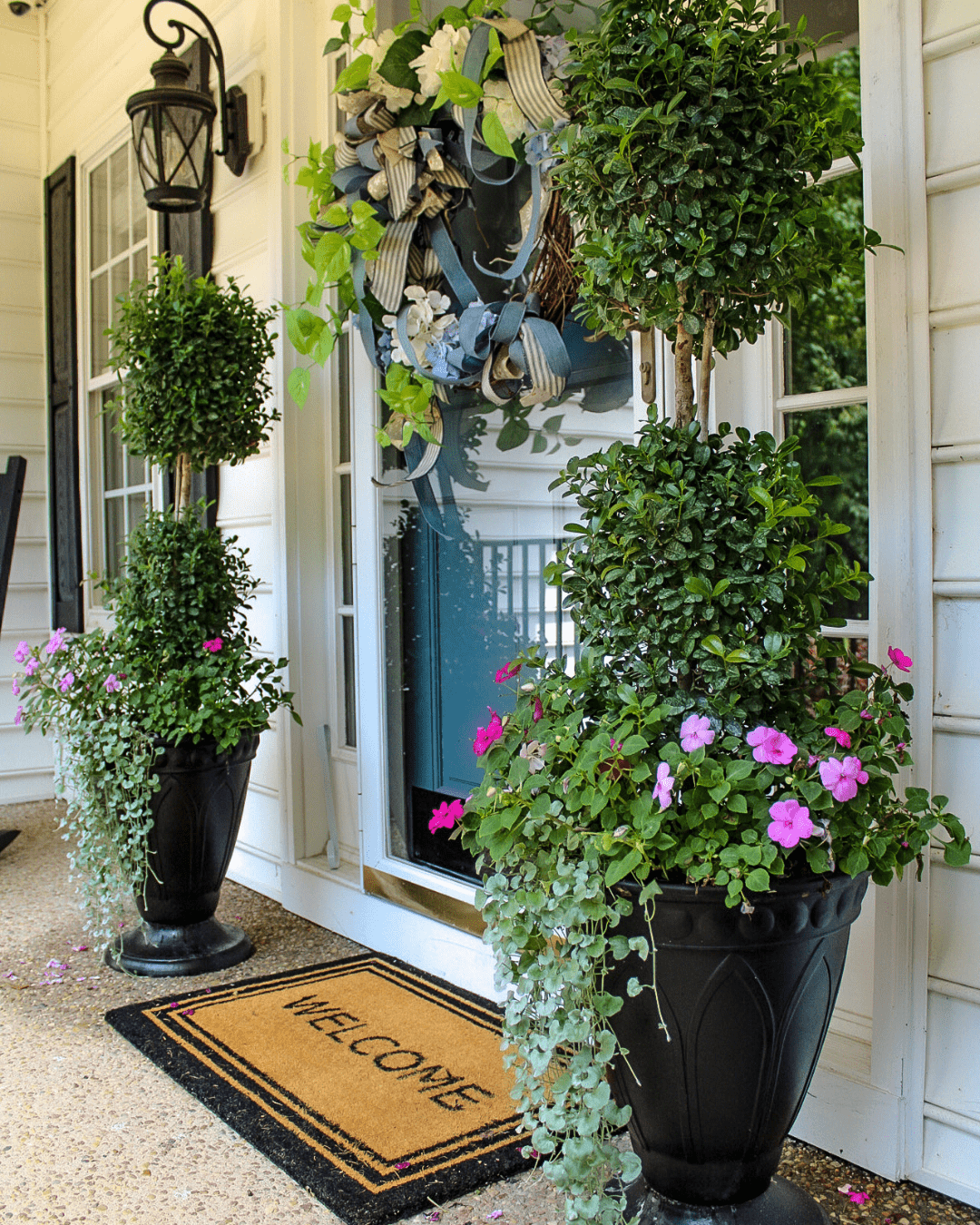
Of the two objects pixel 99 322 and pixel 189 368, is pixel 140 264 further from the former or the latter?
pixel 189 368

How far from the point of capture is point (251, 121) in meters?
3.18

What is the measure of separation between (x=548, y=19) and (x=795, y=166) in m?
0.94

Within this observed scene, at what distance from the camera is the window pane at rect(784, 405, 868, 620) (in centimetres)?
217

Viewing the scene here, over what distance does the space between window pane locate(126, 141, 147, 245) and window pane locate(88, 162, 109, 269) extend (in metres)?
0.26

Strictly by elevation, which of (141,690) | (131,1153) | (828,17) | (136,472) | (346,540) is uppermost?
(828,17)

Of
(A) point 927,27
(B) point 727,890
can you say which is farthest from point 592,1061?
(A) point 927,27

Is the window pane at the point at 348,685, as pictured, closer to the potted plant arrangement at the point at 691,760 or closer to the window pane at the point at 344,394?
the window pane at the point at 344,394

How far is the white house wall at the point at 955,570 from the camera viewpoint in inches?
60.6

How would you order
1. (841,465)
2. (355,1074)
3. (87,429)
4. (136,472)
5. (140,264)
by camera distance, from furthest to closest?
(87,429)
(136,472)
(140,264)
(841,465)
(355,1074)

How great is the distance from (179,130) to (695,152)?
2228 millimetres

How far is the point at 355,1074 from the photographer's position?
201 cm

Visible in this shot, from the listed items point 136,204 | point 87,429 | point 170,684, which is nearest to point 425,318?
point 170,684

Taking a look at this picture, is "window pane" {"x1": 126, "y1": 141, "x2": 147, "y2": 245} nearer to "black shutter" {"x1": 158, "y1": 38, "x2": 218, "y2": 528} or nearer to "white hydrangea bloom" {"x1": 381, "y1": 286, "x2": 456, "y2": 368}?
"black shutter" {"x1": 158, "y1": 38, "x2": 218, "y2": 528}

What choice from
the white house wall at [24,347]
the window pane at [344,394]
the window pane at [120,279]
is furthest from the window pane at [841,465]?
the white house wall at [24,347]
